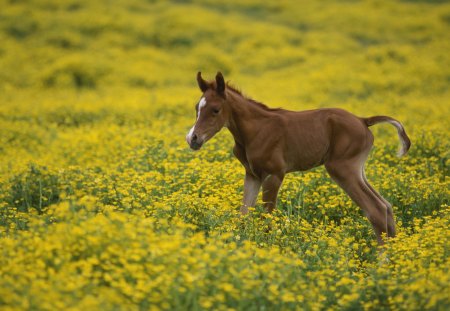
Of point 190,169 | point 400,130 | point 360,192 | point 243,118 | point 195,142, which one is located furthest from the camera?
point 190,169

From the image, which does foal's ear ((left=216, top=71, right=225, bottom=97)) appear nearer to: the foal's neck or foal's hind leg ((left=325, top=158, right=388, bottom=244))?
the foal's neck

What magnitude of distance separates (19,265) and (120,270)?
1.01 metres

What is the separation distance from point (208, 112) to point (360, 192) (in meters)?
2.08

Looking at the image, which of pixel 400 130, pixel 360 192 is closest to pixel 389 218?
pixel 360 192

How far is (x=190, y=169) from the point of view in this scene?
8.74 m

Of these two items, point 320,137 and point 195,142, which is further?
point 320,137

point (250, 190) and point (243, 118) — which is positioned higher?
point (243, 118)

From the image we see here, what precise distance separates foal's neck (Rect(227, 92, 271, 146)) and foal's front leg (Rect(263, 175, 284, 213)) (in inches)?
21.3

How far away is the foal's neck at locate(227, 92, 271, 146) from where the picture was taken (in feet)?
22.7

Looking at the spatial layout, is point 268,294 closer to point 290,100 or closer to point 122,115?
point 122,115

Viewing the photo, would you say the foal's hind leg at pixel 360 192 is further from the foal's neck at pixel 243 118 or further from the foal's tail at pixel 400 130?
the foal's neck at pixel 243 118

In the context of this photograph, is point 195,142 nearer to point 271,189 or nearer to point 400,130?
point 271,189

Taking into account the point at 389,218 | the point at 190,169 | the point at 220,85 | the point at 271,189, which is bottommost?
the point at 389,218

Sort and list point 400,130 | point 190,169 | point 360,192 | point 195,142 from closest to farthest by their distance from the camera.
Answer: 1. point 195,142
2. point 360,192
3. point 400,130
4. point 190,169
